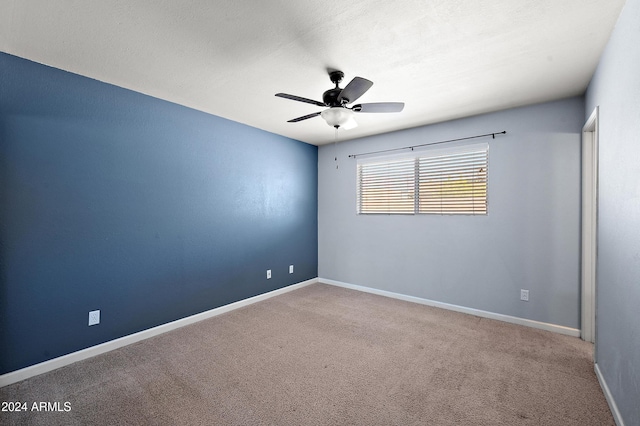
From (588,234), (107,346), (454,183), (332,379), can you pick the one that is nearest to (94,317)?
(107,346)

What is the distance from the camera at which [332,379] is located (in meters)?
2.12

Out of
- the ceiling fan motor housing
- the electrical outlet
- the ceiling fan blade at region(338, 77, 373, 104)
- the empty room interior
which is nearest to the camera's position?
the empty room interior

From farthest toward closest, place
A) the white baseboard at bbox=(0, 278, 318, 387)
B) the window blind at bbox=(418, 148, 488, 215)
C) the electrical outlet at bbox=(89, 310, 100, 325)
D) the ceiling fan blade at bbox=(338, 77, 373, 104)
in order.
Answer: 1. the window blind at bbox=(418, 148, 488, 215)
2. the electrical outlet at bbox=(89, 310, 100, 325)
3. the white baseboard at bbox=(0, 278, 318, 387)
4. the ceiling fan blade at bbox=(338, 77, 373, 104)

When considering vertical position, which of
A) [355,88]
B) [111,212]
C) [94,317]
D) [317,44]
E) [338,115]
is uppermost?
Answer: [317,44]

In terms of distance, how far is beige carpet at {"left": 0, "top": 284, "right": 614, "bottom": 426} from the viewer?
5.72ft

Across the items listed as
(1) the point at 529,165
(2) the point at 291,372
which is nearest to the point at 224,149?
(2) the point at 291,372

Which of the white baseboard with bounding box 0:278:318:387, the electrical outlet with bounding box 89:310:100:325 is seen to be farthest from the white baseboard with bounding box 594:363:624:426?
the electrical outlet with bounding box 89:310:100:325

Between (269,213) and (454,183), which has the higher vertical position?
(454,183)

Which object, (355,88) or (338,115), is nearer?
(355,88)

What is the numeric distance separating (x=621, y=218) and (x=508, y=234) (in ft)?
5.46

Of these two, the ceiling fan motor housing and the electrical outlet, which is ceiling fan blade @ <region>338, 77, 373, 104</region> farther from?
the electrical outlet

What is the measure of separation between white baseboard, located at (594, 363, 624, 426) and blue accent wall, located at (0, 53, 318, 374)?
3.59 meters

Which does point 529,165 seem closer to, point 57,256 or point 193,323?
point 193,323

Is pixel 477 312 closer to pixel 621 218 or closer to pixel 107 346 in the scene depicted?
pixel 621 218
